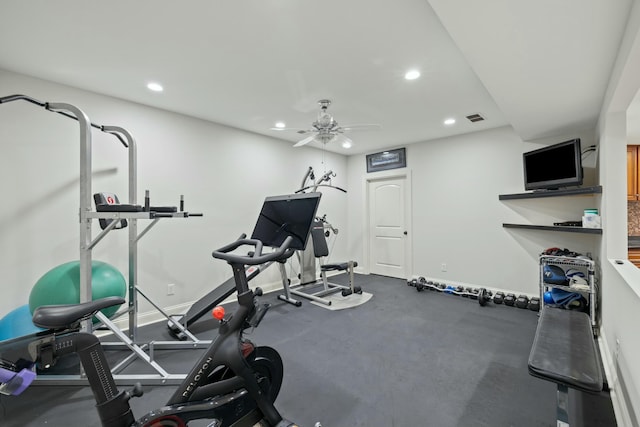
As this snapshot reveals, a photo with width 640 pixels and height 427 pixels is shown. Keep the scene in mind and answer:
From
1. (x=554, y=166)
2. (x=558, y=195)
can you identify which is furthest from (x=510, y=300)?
(x=554, y=166)

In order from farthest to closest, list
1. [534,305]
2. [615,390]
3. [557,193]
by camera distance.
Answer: [534,305] → [557,193] → [615,390]

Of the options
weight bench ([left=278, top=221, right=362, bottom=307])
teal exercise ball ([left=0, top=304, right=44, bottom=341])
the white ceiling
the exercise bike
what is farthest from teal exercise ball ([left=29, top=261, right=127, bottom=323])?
weight bench ([left=278, top=221, right=362, bottom=307])

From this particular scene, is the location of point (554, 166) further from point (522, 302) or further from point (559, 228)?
point (522, 302)

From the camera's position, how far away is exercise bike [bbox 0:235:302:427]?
1109 millimetres

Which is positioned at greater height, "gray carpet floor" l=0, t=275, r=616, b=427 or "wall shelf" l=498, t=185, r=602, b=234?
"wall shelf" l=498, t=185, r=602, b=234

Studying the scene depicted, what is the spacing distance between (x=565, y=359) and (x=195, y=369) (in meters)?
1.97

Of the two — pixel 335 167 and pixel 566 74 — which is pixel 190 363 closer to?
pixel 566 74

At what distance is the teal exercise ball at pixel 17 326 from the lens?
2.06m

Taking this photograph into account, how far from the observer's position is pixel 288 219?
2.24 metres

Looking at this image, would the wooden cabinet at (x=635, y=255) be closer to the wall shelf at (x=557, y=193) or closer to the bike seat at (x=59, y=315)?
the wall shelf at (x=557, y=193)

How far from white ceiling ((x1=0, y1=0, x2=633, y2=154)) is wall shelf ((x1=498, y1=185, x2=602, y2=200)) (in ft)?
2.68

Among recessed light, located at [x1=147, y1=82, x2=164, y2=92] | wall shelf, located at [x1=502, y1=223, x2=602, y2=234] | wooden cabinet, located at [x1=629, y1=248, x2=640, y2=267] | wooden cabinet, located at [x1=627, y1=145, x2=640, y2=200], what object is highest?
recessed light, located at [x1=147, y1=82, x2=164, y2=92]

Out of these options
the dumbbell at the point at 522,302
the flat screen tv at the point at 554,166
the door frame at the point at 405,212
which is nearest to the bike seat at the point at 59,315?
the flat screen tv at the point at 554,166

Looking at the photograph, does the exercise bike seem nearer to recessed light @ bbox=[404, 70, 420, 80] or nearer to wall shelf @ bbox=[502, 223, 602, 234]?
recessed light @ bbox=[404, 70, 420, 80]
